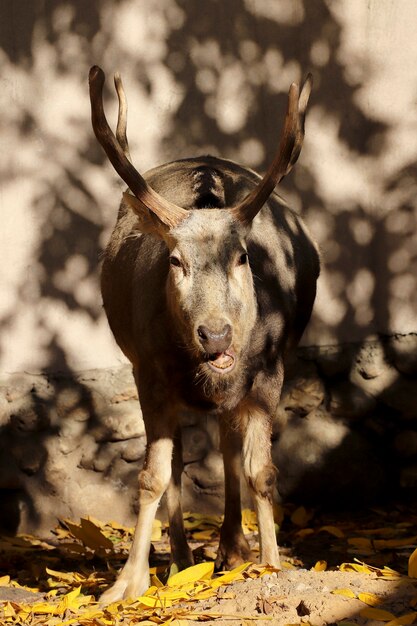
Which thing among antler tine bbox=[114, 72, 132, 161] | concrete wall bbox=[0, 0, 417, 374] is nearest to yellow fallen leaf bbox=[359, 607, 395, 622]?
antler tine bbox=[114, 72, 132, 161]

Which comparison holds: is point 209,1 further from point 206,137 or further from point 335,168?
point 335,168

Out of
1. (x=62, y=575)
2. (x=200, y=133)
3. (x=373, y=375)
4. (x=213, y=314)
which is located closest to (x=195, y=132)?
(x=200, y=133)

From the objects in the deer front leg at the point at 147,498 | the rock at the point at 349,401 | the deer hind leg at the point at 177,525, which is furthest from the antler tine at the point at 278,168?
the rock at the point at 349,401

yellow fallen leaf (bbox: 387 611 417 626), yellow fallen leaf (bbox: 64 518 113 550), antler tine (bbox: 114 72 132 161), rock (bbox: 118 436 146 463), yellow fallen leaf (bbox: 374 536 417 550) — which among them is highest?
antler tine (bbox: 114 72 132 161)

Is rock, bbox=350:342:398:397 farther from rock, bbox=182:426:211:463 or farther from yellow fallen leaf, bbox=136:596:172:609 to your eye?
yellow fallen leaf, bbox=136:596:172:609

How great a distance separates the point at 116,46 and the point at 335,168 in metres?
1.77

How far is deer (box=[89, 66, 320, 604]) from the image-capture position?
16.1ft

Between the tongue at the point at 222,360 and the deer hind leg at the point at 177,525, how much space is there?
1.41 meters

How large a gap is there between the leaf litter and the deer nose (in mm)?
1050

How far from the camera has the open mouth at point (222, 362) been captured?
15.6 ft

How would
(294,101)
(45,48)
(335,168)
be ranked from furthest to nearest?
(335,168) < (45,48) < (294,101)

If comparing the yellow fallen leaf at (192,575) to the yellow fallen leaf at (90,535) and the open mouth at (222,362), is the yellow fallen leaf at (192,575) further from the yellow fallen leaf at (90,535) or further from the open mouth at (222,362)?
the yellow fallen leaf at (90,535)

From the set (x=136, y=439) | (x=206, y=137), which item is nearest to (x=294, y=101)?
(x=206, y=137)

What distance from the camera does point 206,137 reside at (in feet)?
24.1
